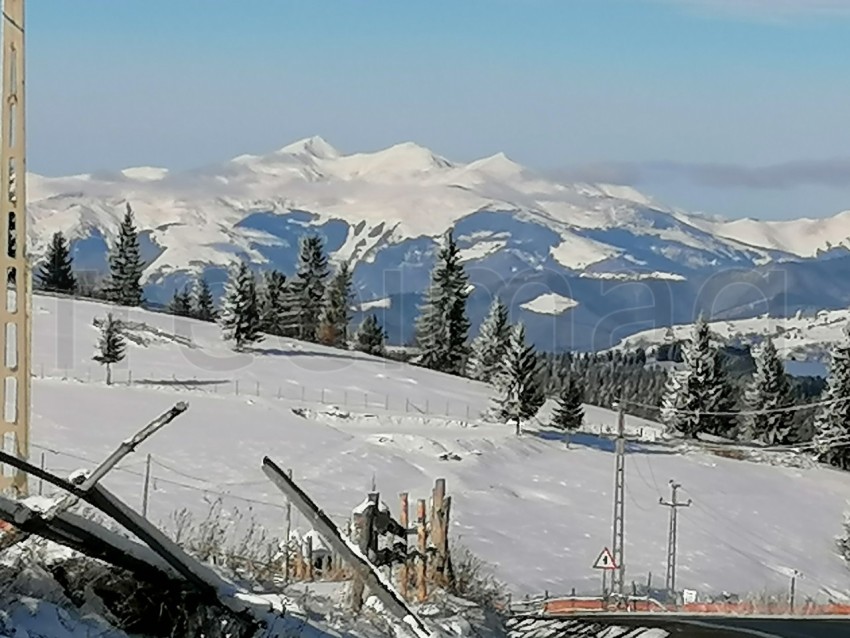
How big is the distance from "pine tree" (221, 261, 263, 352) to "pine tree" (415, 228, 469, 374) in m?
15.7

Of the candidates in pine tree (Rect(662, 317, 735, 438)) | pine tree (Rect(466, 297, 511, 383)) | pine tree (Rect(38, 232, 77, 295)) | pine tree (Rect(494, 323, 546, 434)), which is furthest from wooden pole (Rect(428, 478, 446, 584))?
pine tree (Rect(38, 232, 77, 295))

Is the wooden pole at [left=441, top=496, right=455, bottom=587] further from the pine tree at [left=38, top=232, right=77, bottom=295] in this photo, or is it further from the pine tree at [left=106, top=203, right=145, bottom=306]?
the pine tree at [left=38, top=232, right=77, bottom=295]

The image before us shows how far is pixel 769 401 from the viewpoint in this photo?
8275 centimetres

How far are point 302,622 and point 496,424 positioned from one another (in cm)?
5992

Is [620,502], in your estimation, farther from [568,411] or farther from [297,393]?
[568,411]

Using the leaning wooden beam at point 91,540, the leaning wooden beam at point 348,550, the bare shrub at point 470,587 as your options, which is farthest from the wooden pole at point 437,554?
the leaning wooden beam at point 91,540

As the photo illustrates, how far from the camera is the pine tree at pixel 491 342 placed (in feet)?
291

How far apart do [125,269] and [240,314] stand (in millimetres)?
21956

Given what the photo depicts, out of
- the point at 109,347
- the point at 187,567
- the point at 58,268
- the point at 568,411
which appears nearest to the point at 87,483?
the point at 187,567

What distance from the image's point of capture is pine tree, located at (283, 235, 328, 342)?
99.9 meters

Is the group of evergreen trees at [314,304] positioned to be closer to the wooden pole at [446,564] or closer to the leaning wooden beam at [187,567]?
the wooden pole at [446,564]

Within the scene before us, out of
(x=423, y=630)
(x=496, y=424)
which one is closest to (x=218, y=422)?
(x=496, y=424)

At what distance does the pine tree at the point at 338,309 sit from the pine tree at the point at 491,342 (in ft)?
39.5

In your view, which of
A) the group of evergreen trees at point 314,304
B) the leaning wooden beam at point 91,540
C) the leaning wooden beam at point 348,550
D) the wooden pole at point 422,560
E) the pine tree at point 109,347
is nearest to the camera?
the leaning wooden beam at point 91,540
